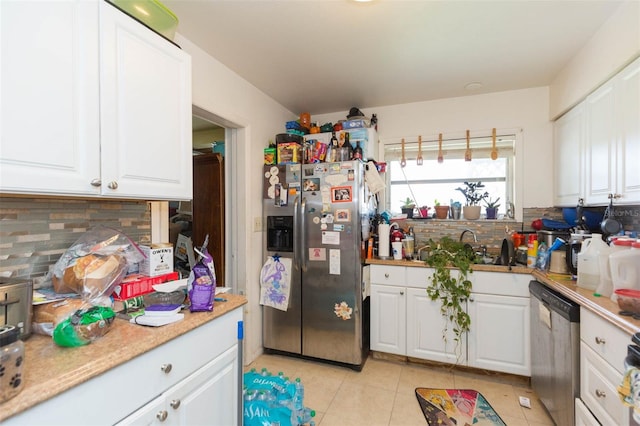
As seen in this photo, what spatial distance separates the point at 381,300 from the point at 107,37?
2.51m

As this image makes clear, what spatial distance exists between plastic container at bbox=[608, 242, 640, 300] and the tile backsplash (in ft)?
8.35

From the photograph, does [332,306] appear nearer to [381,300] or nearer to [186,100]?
[381,300]

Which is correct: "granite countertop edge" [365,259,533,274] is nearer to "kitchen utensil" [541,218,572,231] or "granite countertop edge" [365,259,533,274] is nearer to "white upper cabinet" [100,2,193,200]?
"kitchen utensil" [541,218,572,231]

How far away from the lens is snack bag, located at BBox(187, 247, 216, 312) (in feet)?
4.17

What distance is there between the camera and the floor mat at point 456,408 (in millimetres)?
1864

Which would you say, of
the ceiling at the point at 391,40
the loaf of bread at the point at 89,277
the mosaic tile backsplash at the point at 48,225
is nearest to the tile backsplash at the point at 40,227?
the mosaic tile backsplash at the point at 48,225

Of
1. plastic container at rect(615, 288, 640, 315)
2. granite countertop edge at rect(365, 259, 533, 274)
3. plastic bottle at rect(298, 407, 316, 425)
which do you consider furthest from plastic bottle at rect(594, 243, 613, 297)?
plastic bottle at rect(298, 407, 316, 425)

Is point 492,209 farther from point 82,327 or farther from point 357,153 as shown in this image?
point 82,327

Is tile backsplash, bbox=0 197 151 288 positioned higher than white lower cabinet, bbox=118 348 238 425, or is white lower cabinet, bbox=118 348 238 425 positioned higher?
tile backsplash, bbox=0 197 151 288

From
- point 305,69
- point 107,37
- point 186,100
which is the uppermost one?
point 305,69

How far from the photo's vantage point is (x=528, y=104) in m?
2.75

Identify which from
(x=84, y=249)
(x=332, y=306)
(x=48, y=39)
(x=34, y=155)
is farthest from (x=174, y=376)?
(x=332, y=306)

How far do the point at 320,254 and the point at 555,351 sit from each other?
5.56ft

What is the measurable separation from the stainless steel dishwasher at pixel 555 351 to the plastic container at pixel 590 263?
15 centimetres
